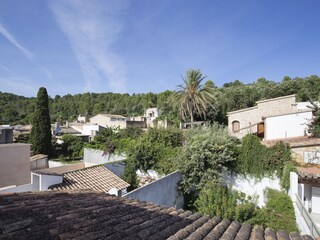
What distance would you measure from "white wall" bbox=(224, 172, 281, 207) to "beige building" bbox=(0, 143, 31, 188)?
14814 millimetres

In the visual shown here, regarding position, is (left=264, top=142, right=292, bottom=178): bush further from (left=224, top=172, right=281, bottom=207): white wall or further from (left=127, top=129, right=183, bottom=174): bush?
(left=127, top=129, right=183, bottom=174): bush

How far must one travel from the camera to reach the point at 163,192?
44.1 feet

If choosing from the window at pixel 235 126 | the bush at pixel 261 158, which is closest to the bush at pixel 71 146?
the window at pixel 235 126

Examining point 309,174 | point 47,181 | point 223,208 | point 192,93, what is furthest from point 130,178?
point 192,93

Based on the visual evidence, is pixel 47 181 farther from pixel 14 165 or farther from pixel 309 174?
pixel 309 174

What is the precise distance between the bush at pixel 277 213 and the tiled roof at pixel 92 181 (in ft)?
24.4

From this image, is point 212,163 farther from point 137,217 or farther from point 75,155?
point 75,155

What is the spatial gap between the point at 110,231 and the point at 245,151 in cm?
1366

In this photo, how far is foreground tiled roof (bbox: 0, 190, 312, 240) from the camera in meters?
3.18

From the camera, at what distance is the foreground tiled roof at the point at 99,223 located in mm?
3178

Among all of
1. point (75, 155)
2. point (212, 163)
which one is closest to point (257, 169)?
point (212, 163)

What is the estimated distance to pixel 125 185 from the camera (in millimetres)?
13516

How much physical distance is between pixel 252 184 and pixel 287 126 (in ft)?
22.2

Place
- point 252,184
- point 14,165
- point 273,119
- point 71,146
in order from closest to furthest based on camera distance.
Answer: point 252,184, point 14,165, point 273,119, point 71,146
